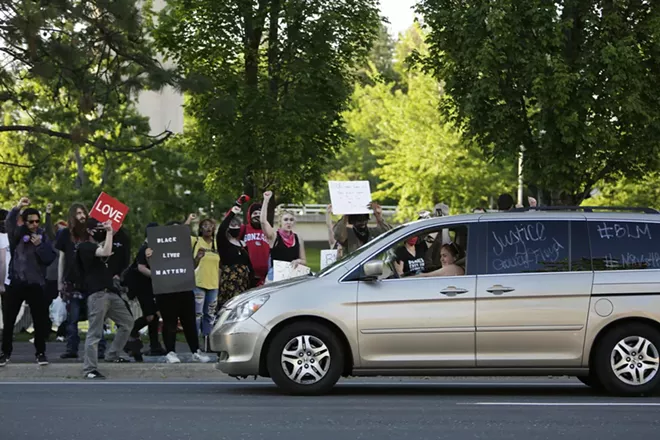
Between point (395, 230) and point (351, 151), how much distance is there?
69.1m

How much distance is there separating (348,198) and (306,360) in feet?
18.5

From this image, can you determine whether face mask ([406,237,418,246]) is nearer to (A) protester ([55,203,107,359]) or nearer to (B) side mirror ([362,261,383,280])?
(B) side mirror ([362,261,383,280])

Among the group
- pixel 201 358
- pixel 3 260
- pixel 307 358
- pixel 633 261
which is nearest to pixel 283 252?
pixel 201 358

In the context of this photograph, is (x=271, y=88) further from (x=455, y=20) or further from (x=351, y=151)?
(x=351, y=151)

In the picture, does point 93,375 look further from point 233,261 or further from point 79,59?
point 79,59

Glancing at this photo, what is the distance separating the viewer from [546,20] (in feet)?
75.8

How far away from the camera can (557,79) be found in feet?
74.4

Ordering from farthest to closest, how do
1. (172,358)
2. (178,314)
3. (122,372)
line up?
(178,314), (172,358), (122,372)

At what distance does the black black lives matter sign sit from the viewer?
15.7m

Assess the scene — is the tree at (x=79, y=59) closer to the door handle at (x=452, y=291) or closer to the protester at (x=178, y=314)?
the protester at (x=178, y=314)

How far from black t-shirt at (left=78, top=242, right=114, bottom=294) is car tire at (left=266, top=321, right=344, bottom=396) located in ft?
10.1

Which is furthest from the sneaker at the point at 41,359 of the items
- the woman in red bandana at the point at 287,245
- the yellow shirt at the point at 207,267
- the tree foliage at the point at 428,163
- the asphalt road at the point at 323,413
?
the tree foliage at the point at 428,163

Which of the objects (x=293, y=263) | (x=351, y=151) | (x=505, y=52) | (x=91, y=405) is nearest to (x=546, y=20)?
(x=505, y=52)

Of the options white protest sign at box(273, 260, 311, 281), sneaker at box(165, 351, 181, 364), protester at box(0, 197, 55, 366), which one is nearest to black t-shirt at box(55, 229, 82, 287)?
protester at box(0, 197, 55, 366)
